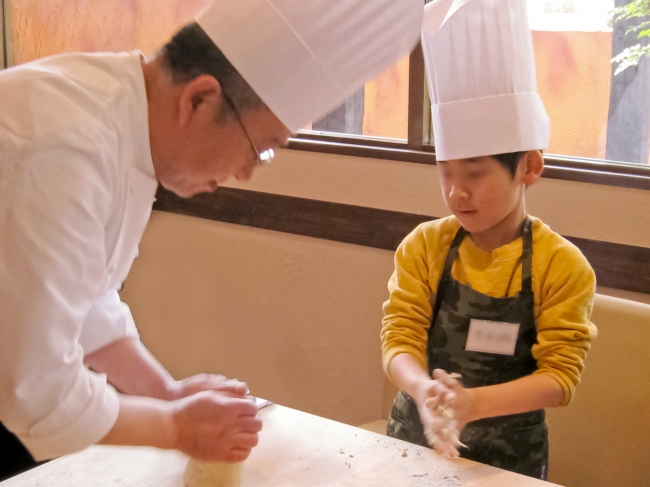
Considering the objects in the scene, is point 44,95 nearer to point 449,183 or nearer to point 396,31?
point 396,31

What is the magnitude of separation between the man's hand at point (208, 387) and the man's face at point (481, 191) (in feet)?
1.94

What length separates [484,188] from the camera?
57.3 inches

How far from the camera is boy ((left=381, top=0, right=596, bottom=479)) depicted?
4.75 ft

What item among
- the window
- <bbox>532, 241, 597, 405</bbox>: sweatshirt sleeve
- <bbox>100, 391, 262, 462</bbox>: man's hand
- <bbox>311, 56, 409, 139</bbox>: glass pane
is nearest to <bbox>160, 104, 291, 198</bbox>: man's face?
<bbox>100, 391, 262, 462</bbox>: man's hand

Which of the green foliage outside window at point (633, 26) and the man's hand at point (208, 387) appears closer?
the man's hand at point (208, 387)

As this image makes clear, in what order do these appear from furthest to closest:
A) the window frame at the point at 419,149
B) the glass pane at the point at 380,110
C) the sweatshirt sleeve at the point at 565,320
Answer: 1. the glass pane at the point at 380,110
2. the window frame at the point at 419,149
3. the sweatshirt sleeve at the point at 565,320

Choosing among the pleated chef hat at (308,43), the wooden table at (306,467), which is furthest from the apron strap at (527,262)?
the pleated chef hat at (308,43)

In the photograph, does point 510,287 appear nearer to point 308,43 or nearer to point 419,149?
point 308,43

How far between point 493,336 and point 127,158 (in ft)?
2.80

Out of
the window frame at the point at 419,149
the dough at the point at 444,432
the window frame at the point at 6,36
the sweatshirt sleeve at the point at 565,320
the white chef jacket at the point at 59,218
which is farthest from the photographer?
the window frame at the point at 6,36

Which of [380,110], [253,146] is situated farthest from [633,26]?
[253,146]

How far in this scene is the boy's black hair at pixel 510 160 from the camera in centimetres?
149

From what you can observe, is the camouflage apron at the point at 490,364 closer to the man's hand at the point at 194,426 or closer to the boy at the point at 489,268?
the boy at the point at 489,268

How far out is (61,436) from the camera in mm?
890
